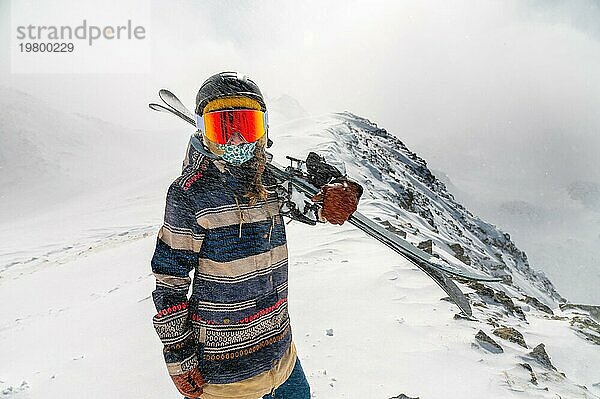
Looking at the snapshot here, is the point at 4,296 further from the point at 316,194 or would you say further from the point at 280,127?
the point at 280,127

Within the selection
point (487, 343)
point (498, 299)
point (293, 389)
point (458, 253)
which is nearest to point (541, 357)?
point (487, 343)

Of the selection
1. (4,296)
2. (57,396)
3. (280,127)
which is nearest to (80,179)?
(280,127)

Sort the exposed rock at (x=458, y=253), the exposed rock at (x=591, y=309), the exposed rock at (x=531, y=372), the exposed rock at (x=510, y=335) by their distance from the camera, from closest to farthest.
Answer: the exposed rock at (x=531, y=372) → the exposed rock at (x=510, y=335) → the exposed rock at (x=591, y=309) → the exposed rock at (x=458, y=253)

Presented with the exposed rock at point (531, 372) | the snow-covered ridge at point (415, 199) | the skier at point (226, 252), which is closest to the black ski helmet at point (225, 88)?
the skier at point (226, 252)

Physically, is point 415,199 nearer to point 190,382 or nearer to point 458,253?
point 458,253

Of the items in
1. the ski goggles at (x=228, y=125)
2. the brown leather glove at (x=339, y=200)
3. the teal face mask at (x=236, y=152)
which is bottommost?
the brown leather glove at (x=339, y=200)

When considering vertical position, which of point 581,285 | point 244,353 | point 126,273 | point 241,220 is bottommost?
point 581,285

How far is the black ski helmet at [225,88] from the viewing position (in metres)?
1.77

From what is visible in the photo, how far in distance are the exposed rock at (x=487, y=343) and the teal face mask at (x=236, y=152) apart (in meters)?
3.12

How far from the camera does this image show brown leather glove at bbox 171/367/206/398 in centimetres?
170

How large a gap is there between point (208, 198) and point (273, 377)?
29.5 inches

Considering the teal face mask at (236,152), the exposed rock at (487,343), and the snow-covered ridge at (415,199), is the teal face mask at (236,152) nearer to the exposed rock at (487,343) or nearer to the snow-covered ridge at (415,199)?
the exposed rock at (487,343)

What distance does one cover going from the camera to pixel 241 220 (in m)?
1.71

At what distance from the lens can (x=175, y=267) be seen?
64.6 inches
